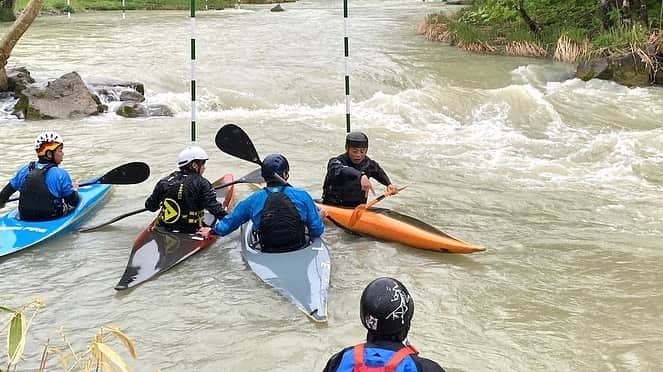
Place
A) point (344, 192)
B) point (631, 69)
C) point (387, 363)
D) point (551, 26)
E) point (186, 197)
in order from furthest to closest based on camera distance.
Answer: point (551, 26) → point (631, 69) → point (344, 192) → point (186, 197) → point (387, 363)

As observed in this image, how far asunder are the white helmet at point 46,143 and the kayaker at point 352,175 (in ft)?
6.57

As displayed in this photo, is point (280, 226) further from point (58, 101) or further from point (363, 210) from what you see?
point (58, 101)

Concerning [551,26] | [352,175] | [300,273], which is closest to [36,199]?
[300,273]

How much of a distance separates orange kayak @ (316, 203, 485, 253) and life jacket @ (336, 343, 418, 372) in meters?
2.77

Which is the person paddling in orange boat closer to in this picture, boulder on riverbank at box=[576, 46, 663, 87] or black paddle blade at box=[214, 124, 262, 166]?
black paddle blade at box=[214, 124, 262, 166]

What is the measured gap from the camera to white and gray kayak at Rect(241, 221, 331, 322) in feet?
12.8

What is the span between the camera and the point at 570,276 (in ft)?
14.6

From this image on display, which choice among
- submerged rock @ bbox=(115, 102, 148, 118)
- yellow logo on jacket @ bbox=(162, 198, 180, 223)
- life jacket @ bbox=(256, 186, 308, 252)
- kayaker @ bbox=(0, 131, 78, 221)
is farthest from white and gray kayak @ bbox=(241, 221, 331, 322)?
submerged rock @ bbox=(115, 102, 148, 118)

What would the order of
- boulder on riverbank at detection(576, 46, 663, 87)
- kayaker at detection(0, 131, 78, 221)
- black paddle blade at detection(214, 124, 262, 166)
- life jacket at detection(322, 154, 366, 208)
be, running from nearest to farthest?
kayaker at detection(0, 131, 78, 221), black paddle blade at detection(214, 124, 262, 166), life jacket at detection(322, 154, 366, 208), boulder on riverbank at detection(576, 46, 663, 87)

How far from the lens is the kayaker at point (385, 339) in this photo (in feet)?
6.45

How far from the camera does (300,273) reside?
4176mm

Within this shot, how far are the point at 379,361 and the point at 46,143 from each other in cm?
374

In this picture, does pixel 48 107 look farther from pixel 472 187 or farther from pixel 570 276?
pixel 570 276

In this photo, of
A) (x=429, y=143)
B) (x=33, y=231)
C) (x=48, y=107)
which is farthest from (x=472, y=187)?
(x=48, y=107)
